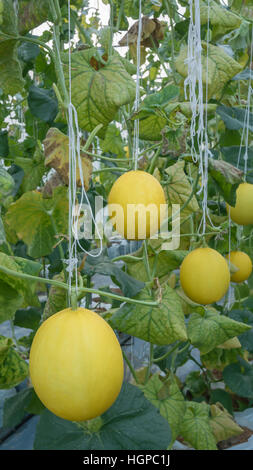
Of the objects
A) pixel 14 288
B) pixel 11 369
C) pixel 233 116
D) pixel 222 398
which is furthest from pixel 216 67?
pixel 222 398

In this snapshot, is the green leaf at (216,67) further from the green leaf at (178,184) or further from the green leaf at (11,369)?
the green leaf at (11,369)

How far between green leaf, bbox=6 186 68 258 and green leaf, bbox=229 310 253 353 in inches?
32.1

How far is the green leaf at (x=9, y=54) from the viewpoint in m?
0.63

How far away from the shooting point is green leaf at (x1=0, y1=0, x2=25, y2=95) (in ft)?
2.07

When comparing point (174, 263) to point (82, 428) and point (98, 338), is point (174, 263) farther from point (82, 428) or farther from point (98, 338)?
point (98, 338)

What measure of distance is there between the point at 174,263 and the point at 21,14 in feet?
2.20

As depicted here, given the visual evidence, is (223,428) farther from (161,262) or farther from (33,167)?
(33,167)

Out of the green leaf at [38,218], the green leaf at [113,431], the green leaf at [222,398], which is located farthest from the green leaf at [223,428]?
the green leaf at [38,218]

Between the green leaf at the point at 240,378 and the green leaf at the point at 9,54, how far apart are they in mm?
1218

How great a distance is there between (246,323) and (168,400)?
0.49 metres

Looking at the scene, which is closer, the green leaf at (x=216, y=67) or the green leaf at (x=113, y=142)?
the green leaf at (x=216, y=67)

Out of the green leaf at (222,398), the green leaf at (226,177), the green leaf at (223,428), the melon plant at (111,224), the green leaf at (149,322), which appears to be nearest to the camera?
the melon plant at (111,224)

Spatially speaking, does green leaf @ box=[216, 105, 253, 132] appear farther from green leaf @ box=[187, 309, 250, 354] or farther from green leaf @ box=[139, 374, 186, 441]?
green leaf @ box=[139, 374, 186, 441]
